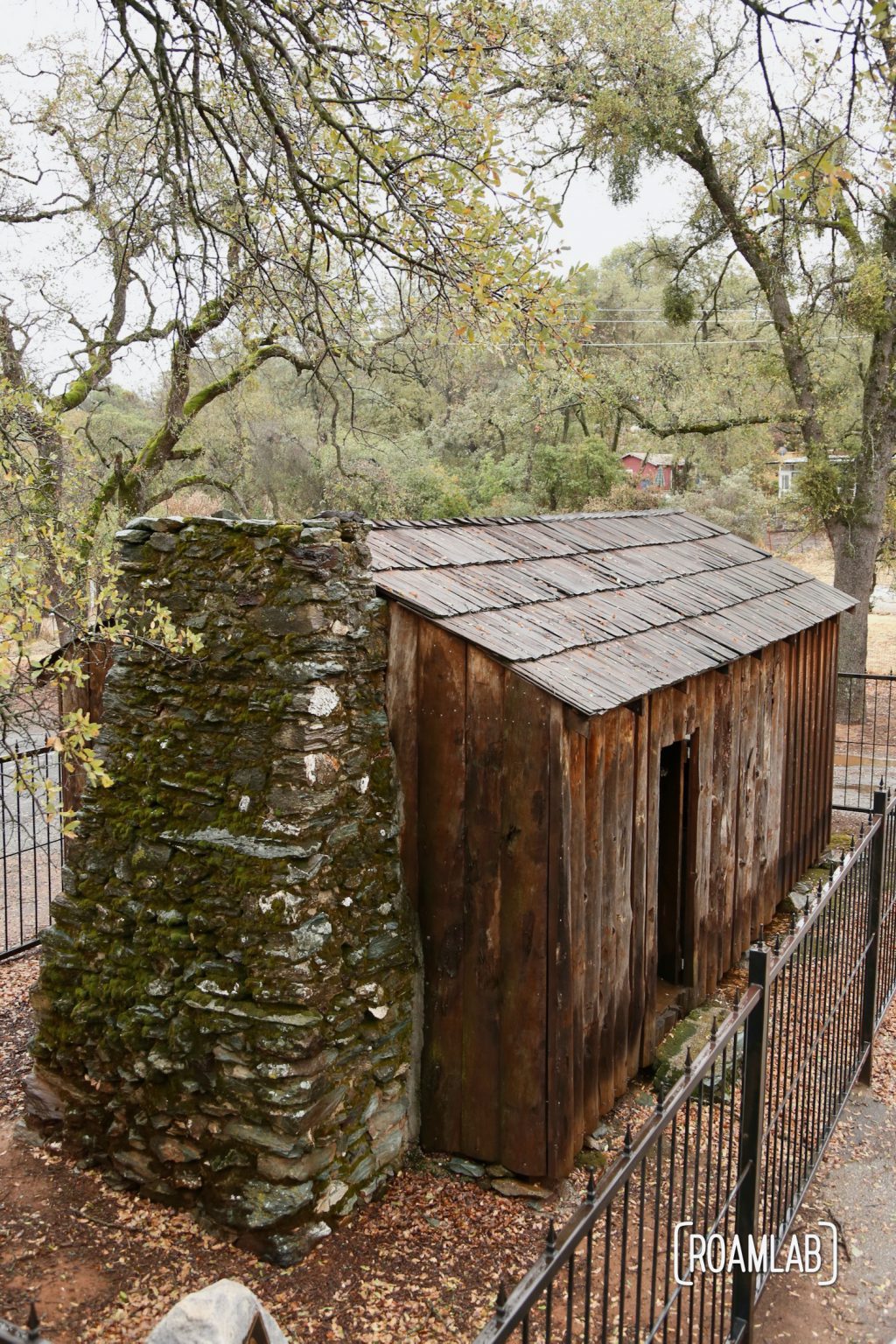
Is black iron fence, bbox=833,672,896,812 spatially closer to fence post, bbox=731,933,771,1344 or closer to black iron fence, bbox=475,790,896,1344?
black iron fence, bbox=475,790,896,1344

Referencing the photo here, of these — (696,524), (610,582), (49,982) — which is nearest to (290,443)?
(696,524)

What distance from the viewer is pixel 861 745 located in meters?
14.0

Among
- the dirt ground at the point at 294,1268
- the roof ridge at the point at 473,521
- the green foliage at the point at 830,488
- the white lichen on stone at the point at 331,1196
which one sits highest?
the green foliage at the point at 830,488

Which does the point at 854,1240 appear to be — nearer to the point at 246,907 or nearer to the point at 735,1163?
the point at 735,1163

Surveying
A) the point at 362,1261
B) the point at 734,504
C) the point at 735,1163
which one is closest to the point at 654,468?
the point at 734,504

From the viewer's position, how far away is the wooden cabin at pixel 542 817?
5.28m

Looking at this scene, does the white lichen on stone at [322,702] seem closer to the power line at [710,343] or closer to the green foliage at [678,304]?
the green foliage at [678,304]

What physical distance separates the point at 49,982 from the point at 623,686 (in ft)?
11.3

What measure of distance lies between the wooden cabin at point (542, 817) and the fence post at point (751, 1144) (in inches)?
52.9

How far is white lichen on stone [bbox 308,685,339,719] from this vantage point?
16.4 feet

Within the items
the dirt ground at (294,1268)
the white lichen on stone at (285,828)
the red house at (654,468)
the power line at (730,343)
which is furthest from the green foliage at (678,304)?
the dirt ground at (294,1268)

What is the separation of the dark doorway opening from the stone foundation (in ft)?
8.33

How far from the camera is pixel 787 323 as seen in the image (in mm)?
16953

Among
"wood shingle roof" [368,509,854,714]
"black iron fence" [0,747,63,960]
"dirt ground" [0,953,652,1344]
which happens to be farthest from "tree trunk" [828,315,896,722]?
"dirt ground" [0,953,652,1344]
